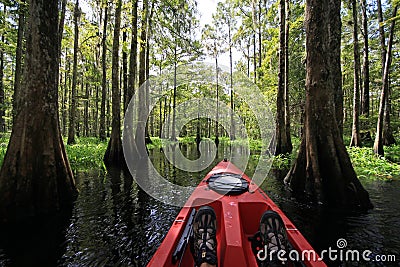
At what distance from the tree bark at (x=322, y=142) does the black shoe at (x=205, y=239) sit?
379 centimetres

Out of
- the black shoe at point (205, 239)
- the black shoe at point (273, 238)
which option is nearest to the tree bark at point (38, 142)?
the black shoe at point (205, 239)

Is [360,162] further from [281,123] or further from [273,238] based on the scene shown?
[273,238]

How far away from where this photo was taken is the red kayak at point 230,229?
6.69 feet

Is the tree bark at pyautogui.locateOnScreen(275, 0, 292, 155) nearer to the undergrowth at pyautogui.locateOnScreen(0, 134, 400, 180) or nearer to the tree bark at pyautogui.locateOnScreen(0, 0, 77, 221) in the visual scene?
the undergrowth at pyautogui.locateOnScreen(0, 134, 400, 180)

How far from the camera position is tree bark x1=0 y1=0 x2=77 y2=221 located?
4305 millimetres

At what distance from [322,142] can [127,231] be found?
4.70 m

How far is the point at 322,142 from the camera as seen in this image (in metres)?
5.36

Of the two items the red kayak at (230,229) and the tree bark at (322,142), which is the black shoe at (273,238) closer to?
the red kayak at (230,229)

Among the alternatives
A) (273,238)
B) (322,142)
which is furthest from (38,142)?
→ (322,142)

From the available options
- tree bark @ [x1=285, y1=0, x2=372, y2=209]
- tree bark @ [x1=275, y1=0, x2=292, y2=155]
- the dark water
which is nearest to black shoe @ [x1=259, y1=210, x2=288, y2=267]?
the dark water

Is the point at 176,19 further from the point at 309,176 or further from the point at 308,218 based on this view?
the point at 308,218

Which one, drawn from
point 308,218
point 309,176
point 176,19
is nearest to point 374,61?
point 176,19

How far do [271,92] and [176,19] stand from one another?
9969 millimetres

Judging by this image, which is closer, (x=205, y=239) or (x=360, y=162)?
(x=205, y=239)
